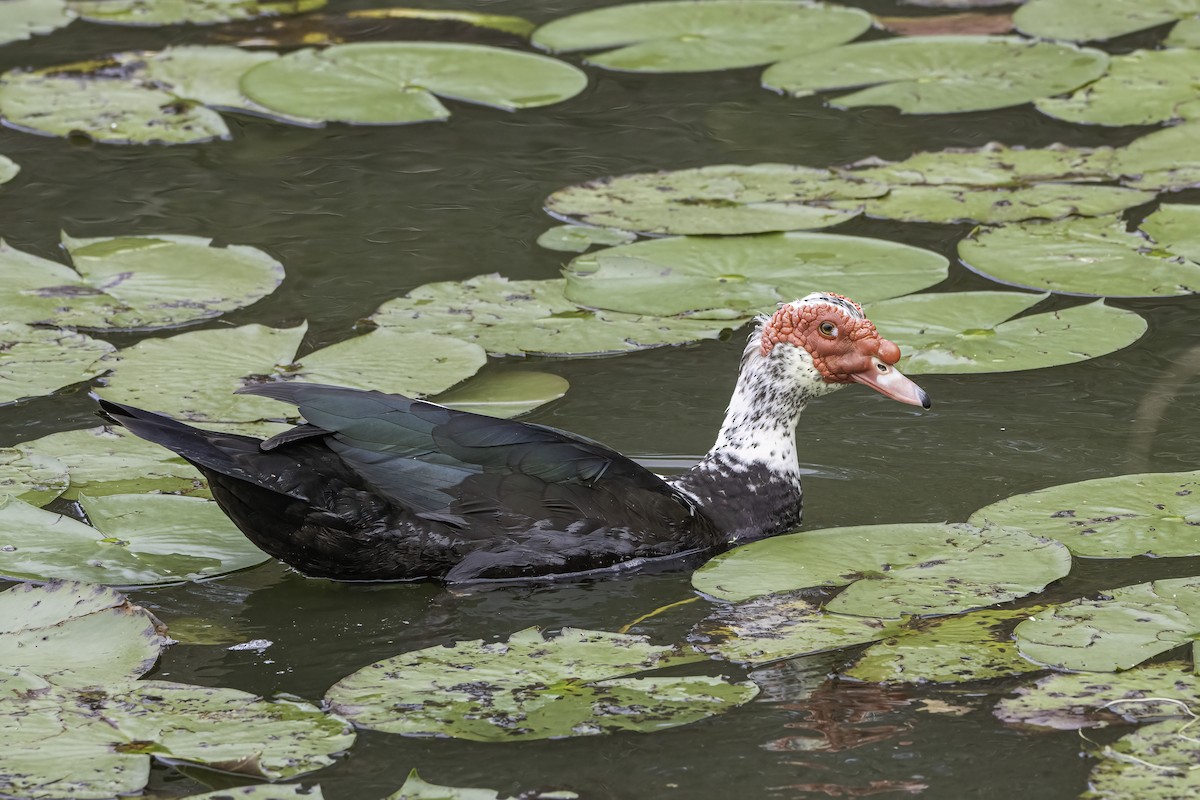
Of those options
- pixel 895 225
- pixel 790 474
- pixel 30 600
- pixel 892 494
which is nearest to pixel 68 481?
pixel 30 600

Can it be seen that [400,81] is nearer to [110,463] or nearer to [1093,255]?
[1093,255]

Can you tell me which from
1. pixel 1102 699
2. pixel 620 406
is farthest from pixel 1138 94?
pixel 1102 699

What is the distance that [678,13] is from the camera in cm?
973

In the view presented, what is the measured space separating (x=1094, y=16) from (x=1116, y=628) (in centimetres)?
614

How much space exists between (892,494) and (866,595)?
93 cm

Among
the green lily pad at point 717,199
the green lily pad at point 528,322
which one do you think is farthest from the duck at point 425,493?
the green lily pad at point 717,199

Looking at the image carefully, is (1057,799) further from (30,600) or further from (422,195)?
(422,195)

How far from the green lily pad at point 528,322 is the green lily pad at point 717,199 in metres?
0.73

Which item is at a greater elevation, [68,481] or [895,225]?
[895,225]

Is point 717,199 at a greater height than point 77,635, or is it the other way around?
point 717,199

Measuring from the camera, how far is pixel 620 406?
596cm

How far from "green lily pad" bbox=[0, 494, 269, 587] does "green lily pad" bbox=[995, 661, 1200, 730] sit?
230 cm

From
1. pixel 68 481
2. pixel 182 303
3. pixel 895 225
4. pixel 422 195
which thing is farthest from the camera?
pixel 422 195

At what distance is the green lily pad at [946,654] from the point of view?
4102 mm
